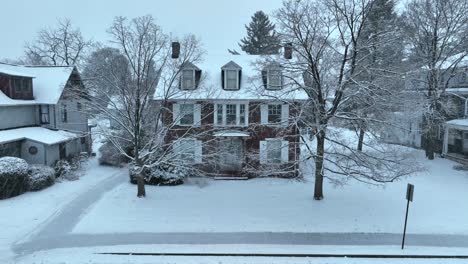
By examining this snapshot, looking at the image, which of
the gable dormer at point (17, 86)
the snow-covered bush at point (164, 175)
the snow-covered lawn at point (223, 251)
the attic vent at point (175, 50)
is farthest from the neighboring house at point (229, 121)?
the gable dormer at point (17, 86)

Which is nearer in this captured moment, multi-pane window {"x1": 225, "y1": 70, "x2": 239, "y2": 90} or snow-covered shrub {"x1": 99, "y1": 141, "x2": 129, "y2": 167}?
multi-pane window {"x1": 225, "y1": 70, "x2": 239, "y2": 90}

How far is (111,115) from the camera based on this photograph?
1892 centimetres

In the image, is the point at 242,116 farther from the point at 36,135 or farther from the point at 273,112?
the point at 36,135

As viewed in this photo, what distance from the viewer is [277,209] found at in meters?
16.9

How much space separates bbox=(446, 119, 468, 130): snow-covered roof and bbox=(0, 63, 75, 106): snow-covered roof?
32.2m

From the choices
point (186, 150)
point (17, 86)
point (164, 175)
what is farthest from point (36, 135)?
point (186, 150)

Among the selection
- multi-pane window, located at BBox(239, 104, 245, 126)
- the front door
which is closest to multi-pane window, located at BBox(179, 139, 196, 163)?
the front door

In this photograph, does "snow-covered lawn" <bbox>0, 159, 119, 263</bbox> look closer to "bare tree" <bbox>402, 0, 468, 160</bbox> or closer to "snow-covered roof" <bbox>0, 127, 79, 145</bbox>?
"snow-covered roof" <bbox>0, 127, 79, 145</bbox>

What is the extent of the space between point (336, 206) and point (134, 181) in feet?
40.7

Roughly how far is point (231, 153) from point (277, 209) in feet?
24.9

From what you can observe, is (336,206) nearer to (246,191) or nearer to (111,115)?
(246,191)

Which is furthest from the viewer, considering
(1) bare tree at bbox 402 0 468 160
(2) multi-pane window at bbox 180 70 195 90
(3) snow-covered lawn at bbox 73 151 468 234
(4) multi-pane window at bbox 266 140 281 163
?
(1) bare tree at bbox 402 0 468 160

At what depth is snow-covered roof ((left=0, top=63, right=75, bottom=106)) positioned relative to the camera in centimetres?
2692

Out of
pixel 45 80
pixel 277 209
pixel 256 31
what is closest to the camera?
pixel 277 209
